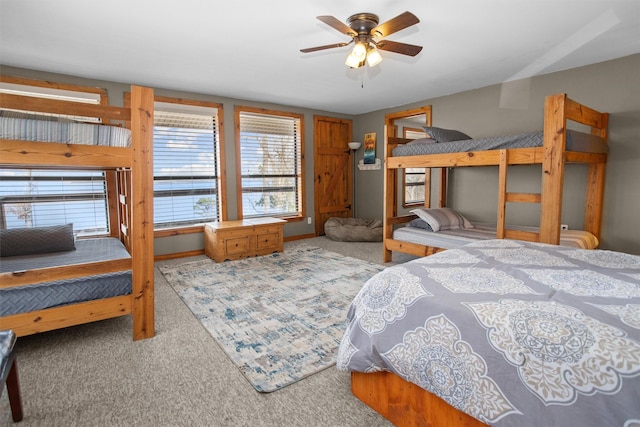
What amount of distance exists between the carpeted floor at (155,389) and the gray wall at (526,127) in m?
2.42

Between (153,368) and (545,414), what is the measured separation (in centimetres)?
194

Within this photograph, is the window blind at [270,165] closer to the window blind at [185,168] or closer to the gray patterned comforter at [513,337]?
the window blind at [185,168]

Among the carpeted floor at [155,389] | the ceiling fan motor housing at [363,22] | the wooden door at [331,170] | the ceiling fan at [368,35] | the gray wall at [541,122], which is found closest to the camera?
the carpeted floor at [155,389]

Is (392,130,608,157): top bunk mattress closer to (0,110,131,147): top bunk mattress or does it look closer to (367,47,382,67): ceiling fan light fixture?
(367,47,382,67): ceiling fan light fixture

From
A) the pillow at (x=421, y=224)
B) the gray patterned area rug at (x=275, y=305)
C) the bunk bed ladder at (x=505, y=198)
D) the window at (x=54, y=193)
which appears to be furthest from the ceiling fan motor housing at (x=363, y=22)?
the window at (x=54, y=193)

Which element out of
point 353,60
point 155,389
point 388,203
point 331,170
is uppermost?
point 353,60

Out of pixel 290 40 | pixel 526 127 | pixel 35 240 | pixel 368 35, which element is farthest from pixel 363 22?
pixel 35 240

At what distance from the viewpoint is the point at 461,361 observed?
1.13 metres

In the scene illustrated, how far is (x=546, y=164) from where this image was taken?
259 centimetres

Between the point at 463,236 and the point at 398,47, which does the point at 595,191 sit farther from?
the point at 398,47

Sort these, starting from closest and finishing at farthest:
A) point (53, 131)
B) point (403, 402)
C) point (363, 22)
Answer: point (403, 402), point (53, 131), point (363, 22)

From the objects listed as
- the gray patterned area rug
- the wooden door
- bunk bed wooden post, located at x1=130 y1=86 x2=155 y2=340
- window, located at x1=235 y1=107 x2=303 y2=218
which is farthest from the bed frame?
the wooden door

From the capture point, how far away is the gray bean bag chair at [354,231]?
5262 millimetres

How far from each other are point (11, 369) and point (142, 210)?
106 centimetres
